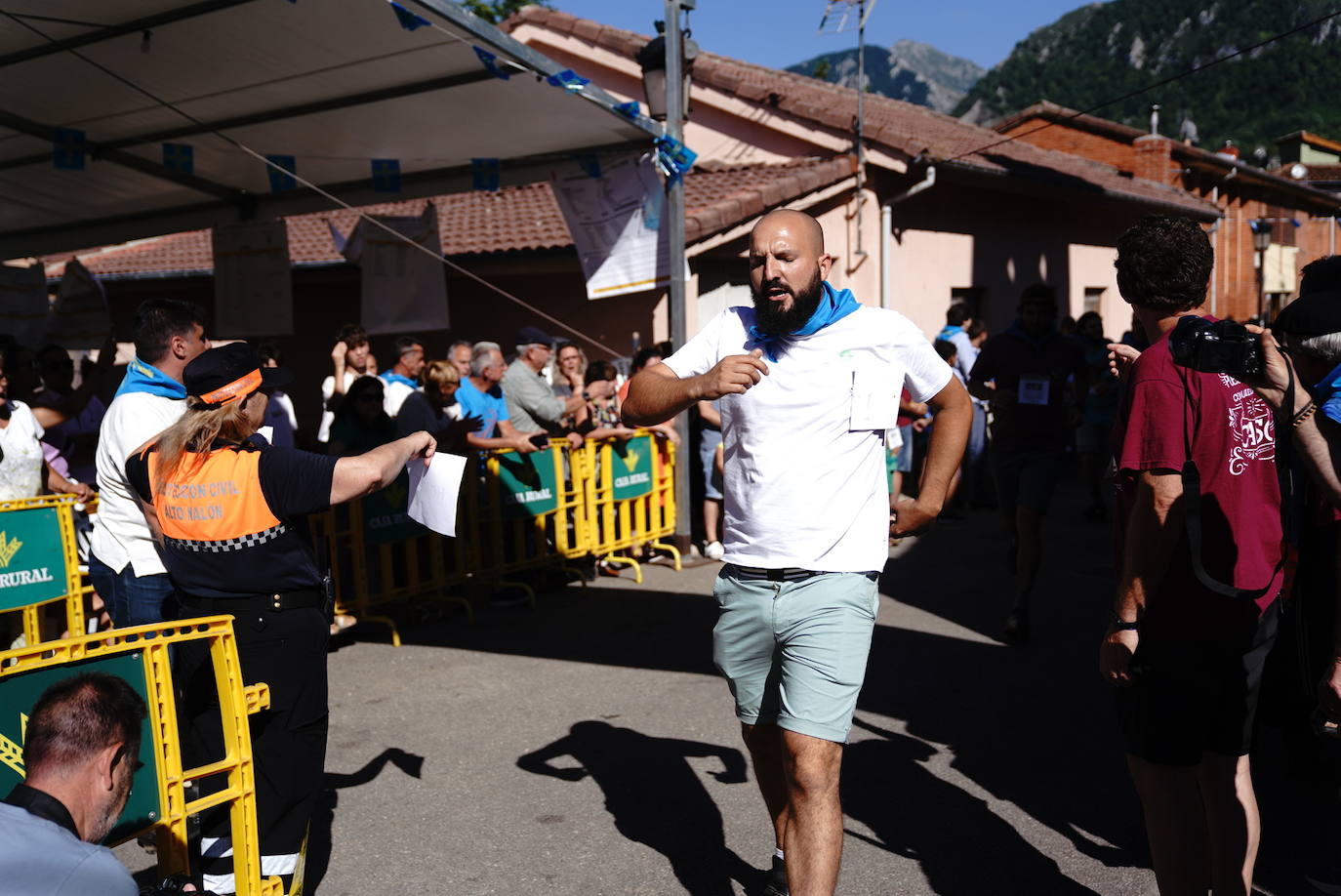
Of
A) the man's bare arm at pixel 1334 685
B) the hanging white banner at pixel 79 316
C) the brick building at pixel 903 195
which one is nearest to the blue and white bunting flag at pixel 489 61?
the hanging white banner at pixel 79 316

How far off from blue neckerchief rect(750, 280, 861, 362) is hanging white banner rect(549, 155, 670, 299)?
584cm

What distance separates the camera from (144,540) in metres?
4.53

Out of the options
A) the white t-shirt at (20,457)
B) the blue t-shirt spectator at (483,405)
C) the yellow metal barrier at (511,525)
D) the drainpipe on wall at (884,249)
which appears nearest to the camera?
the white t-shirt at (20,457)

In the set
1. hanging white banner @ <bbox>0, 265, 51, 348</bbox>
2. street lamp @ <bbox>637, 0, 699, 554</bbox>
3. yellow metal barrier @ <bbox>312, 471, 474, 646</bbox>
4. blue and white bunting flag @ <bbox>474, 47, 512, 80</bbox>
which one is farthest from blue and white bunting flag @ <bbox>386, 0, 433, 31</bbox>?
hanging white banner @ <bbox>0, 265, 51, 348</bbox>

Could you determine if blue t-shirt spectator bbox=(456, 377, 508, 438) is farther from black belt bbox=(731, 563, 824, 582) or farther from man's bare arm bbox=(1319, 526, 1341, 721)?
man's bare arm bbox=(1319, 526, 1341, 721)

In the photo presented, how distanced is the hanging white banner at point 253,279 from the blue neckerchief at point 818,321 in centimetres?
822

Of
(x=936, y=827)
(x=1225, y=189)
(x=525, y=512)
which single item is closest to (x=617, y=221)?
(x=525, y=512)

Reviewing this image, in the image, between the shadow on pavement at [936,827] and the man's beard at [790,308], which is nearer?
the man's beard at [790,308]

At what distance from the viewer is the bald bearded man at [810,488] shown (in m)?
3.30

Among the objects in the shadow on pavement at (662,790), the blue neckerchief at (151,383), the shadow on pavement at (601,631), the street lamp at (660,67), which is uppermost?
the street lamp at (660,67)

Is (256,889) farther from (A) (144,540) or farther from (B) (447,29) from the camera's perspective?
(B) (447,29)

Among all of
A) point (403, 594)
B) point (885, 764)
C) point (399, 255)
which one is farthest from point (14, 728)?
point (399, 255)

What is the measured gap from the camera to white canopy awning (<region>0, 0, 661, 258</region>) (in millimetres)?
7180

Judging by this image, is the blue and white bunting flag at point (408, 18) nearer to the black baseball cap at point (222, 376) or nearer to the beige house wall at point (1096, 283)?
the black baseball cap at point (222, 376)
